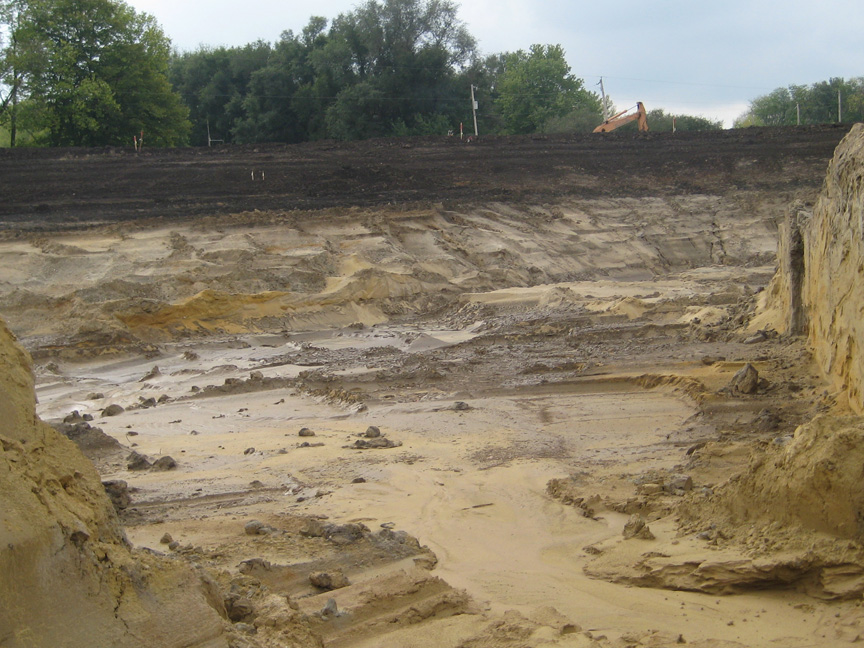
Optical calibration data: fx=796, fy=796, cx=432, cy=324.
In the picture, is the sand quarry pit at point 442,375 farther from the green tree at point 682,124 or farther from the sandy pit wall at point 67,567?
the green tree at point 682,124

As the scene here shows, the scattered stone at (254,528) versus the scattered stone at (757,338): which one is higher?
the scattered stone at (757,338)

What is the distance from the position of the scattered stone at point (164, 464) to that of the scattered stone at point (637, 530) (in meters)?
3.65

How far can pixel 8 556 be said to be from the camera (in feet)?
7.89

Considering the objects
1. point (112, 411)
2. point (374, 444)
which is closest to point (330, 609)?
point (374, 444)

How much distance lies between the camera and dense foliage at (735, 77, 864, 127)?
39312 millimetres

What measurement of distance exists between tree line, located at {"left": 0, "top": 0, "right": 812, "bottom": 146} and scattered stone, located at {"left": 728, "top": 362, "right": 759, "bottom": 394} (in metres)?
22.8

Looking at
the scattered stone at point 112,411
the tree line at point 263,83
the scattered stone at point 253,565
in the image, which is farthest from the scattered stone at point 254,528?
the tree line at point 263,83

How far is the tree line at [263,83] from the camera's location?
25.4 metres

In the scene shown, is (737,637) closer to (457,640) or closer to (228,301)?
(457,640)

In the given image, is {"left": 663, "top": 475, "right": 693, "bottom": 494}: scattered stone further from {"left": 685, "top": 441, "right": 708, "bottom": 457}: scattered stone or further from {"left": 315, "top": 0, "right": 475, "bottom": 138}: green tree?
{"left": 315, "top": 0, "right": 475, "bottom": 138}: green tree

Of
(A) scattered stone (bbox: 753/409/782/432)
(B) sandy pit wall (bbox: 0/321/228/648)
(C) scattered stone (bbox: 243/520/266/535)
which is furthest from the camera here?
(A) scattered stone (bbox: 753/409/782/432)

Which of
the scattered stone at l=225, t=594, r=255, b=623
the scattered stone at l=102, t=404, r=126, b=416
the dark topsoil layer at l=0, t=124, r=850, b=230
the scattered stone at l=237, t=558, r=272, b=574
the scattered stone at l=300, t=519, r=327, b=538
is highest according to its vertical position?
the dark topsoil layer at l=0, t=124, r=850, b=230

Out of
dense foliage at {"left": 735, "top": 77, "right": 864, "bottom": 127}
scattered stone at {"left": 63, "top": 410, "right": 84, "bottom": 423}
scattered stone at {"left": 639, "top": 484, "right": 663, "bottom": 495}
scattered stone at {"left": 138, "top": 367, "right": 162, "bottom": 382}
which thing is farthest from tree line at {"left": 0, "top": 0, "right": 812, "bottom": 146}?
scattered stone at {"left": 639, "top": 484, "right": 663, "bottom": 495}

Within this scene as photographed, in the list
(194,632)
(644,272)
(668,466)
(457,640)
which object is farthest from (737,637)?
(644,272)
